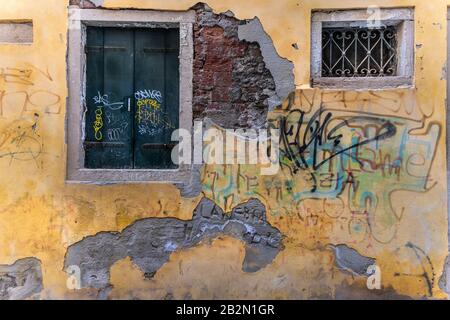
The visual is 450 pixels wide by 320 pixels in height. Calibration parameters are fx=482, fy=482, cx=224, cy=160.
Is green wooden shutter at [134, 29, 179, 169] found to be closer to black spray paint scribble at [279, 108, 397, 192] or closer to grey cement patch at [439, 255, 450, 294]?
black spray paint scribble at [279, 108, 397, 192]

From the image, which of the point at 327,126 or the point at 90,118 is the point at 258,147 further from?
the point at 90,118

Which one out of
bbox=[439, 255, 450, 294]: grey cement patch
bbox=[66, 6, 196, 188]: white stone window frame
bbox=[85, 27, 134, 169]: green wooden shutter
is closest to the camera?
bbox=[439, 255, 450, 294]: grey cement patch

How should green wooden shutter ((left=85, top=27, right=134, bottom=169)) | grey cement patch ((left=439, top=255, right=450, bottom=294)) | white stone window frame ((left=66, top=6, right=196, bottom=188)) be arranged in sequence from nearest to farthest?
grey cement patch ((left=439, top=255, right=450, bottom=294)) < white stone window frame ((left=66, top=6, right=196, bottom=188)) < green wooden shutter ((left=85, top=27, right=134, bottom=169))

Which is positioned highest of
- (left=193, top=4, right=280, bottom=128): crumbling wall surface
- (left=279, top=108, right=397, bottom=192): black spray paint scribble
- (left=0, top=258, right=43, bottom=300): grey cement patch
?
(left=193, top=4, right=280, bottom=128): crumbling wall surface

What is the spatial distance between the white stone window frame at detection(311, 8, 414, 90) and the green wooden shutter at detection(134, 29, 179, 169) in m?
1.36

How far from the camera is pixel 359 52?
463cm

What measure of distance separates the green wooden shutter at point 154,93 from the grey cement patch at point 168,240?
0.63 metres

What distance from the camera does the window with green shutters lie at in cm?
471

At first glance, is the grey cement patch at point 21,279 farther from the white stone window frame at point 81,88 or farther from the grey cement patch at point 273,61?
the grey cement patch at point 273,61

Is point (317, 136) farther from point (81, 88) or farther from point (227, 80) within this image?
point (81, 88)

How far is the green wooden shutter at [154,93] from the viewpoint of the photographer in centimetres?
473

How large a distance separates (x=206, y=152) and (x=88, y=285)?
1674mm

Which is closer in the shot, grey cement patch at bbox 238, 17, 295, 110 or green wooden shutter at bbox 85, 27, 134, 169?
grey cement patch at bbox 238, 17, 295, 110

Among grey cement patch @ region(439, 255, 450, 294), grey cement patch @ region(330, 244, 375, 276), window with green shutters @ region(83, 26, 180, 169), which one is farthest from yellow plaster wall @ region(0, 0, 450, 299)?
window with green shutters @ region(83, 26, 180, 169)
